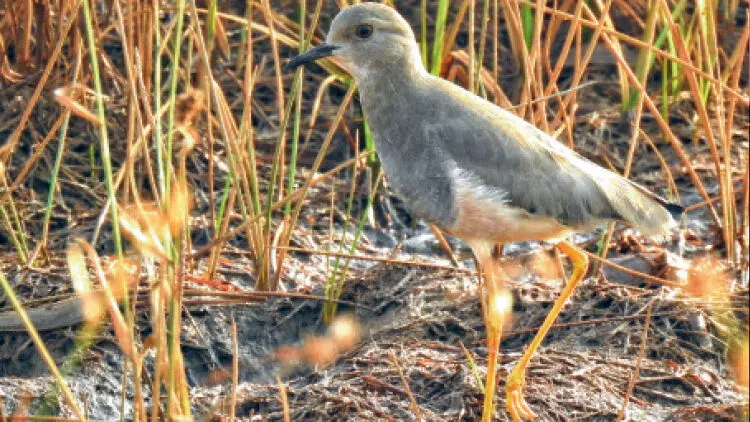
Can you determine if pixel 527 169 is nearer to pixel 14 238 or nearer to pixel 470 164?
pixel 470 164

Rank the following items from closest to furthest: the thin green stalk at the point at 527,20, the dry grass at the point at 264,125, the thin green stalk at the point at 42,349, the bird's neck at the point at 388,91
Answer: the thin green stalk at the point at 42,349
the bird's neck at the point at 388,91
the dry grass at the point at 264,125
the thin green stalk at the point at 527,20

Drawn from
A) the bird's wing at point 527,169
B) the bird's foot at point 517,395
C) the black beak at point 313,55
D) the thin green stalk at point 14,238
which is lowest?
the bird's foot at point 517,395

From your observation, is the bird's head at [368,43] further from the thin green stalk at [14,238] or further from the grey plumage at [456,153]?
the thin green stalk at [14,238]

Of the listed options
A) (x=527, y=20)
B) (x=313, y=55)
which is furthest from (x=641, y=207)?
(x=527, y=20)

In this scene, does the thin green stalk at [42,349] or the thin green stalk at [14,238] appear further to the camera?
the thin green stalk at [14,238]

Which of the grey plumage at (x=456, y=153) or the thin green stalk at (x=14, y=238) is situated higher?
the grey plumage at (x=456, y=153)

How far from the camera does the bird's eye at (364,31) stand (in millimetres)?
4715

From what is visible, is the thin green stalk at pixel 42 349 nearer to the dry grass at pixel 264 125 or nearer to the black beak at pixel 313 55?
the dry grass at pixel 264 125

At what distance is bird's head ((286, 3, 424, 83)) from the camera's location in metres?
4.71

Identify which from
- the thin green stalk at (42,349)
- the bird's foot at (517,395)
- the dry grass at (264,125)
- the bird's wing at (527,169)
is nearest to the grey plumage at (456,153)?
the bird's wing at (527,169)

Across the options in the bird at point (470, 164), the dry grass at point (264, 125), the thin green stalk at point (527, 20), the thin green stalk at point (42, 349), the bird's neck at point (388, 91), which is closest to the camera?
the thin green stalk at point (42, 349)

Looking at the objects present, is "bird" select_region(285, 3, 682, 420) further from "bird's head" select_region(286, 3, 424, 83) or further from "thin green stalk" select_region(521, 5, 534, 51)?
"thin green stalk" select_region(521, 5, 534, 51)

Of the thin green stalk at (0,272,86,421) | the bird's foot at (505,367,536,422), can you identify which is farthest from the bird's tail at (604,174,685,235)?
the thin green stalk at (0,272,86,421)

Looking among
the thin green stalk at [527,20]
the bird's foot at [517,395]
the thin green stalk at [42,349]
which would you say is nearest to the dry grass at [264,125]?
the thin green stalk at [527,20]
